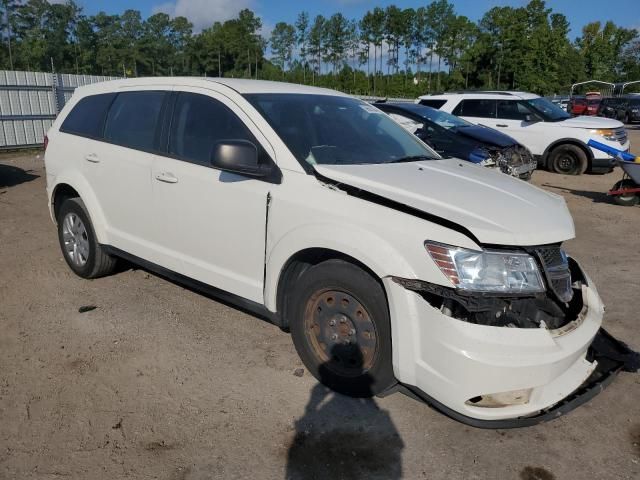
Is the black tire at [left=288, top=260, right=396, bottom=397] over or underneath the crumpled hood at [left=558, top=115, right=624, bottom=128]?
underneath

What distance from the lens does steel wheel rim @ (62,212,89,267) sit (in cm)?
500

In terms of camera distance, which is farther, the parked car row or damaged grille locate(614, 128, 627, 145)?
the parked car row

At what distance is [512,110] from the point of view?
1248 cm

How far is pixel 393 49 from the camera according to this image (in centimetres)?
7744

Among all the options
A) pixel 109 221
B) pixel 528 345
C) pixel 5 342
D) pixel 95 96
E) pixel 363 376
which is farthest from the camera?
pixel 95 96

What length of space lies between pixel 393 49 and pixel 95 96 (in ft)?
257

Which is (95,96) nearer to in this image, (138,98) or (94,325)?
(138,98)

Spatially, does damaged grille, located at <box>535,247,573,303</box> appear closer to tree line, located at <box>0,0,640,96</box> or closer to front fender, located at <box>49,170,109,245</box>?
front fender, located at <box>49,170,109,245</box>

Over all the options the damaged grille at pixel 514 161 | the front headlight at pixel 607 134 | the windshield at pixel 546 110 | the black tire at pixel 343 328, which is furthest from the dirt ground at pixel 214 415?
the windshield at pixel 546 110

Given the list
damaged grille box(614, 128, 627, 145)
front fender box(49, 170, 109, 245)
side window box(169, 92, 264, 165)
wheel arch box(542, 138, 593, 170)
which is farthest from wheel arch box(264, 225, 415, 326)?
damaged grille box(614, 128, 627, 145)

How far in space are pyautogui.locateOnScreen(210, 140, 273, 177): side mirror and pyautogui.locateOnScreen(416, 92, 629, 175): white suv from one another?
10330mm

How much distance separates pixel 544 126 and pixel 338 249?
10.8 m

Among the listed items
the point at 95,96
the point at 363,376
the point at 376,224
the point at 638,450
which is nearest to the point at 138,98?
the point at 95,96

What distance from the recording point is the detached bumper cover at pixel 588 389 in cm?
267
